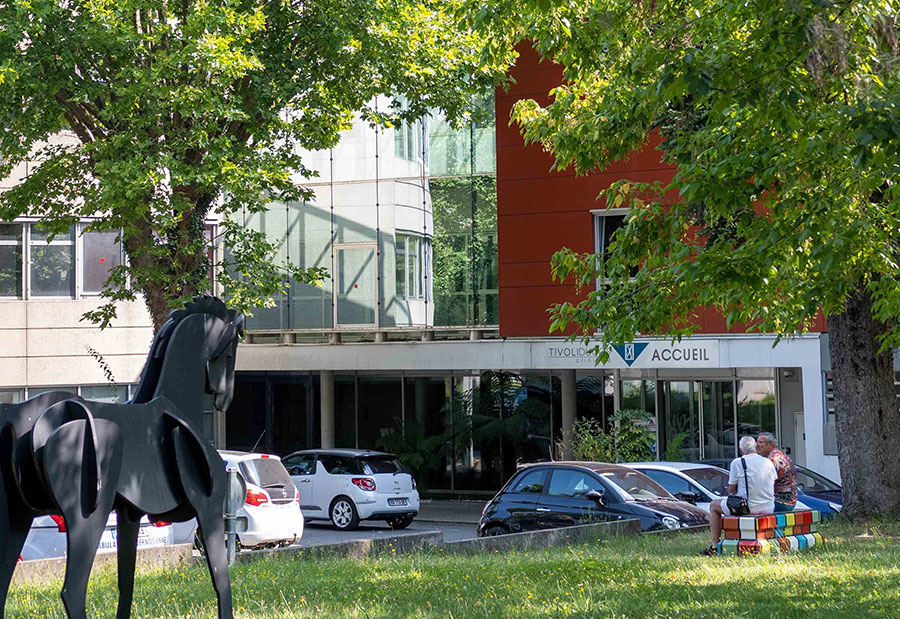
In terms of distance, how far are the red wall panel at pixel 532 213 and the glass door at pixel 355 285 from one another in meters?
4.41

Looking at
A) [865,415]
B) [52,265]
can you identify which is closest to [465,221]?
[52,265]

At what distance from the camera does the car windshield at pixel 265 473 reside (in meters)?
19.1

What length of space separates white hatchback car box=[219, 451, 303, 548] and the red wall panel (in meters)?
9.70

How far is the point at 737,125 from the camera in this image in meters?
12.3

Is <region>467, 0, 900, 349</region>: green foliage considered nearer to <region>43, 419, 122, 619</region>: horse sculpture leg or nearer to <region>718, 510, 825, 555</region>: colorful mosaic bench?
<region>718, 510, 825, 555</region>: colorful mosaic bench

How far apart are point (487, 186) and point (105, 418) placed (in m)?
22.7

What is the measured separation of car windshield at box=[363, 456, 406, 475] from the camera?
24.7 meters

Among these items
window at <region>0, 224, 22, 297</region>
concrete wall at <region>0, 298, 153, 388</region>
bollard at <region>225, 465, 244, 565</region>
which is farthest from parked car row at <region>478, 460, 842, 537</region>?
window at <region>0, 224, 22, 297</region>

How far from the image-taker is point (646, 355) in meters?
26.5

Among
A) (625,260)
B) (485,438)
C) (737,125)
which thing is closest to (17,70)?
(625,260)

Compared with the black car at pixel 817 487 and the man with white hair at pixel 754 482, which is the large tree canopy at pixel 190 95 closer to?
the black car at pixel 817 487

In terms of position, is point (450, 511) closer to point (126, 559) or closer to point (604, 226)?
point (604, 226)

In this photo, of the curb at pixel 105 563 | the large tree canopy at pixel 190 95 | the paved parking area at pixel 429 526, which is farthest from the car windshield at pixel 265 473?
the curb at pixel 105 563

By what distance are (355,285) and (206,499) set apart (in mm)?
23927
